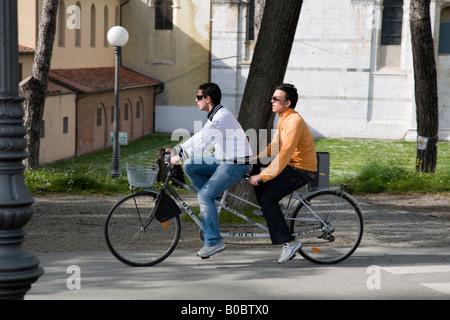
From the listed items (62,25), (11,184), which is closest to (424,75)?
(11,184)

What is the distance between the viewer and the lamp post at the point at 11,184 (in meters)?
4.52

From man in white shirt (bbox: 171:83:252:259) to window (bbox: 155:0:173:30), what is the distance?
33967 millimetres

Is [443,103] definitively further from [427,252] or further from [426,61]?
[427,252]

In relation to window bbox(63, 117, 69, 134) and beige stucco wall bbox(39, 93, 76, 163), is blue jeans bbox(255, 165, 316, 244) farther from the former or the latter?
window bbox(63, 117, 69, 134)

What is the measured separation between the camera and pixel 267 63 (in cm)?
979

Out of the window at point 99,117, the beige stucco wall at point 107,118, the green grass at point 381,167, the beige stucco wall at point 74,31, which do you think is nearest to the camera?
the green grass at point 381,167

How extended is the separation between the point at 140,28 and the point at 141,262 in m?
34.7

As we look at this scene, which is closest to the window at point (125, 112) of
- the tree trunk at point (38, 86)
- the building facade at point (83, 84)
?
the building facade at point (83, 84)

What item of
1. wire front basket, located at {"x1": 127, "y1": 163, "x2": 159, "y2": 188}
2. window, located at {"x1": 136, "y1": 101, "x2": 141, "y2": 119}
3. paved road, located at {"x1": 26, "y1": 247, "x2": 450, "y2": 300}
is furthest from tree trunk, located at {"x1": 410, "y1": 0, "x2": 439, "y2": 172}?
window, located at {"x1": 136, "y1": 101, "x2": 141, "y2": 119}

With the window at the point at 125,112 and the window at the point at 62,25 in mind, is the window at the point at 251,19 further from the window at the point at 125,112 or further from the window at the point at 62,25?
the window at the point at 62,25

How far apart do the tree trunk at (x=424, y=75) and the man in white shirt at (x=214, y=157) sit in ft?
32.2

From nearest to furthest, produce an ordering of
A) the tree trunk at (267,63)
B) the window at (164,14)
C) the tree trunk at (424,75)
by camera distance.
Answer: the tree trunk at (267,63) < the tree trunk at (424,75) < the window at (164,14)

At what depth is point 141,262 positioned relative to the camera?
7.04 meters

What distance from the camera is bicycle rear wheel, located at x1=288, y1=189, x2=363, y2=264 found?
7277mm
